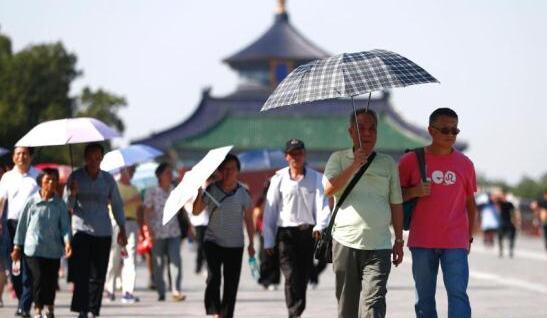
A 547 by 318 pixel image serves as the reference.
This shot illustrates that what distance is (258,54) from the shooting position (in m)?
81.3

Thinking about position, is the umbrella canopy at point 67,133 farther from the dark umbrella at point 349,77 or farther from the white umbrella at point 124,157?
the dark umbrella at point 349,77

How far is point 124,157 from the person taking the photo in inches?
591

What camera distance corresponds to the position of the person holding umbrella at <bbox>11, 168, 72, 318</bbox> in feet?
40.9

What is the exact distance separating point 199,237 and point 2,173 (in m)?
4.52

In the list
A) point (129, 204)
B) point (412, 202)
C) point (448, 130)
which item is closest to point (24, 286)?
point (129, 204)

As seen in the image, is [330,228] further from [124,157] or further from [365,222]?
[124,157]

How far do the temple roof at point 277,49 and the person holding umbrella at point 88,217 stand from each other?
6749 cm

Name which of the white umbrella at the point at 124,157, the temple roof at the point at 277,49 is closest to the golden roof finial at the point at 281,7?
the temple roof at the point at 277,49

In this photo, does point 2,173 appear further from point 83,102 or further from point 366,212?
point 83,102

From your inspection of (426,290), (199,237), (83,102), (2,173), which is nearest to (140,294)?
(199,237)

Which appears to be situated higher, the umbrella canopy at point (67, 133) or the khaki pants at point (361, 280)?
the umbrella canopy at point (67, 133)

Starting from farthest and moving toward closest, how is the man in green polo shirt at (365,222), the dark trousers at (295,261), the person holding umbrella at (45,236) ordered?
the person holding umbrella at (45,236)
the dark trousers at (295,261)
the man in green polo shirt at (365,222)

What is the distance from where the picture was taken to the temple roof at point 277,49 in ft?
266

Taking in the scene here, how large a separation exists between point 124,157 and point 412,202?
5.82 meters
